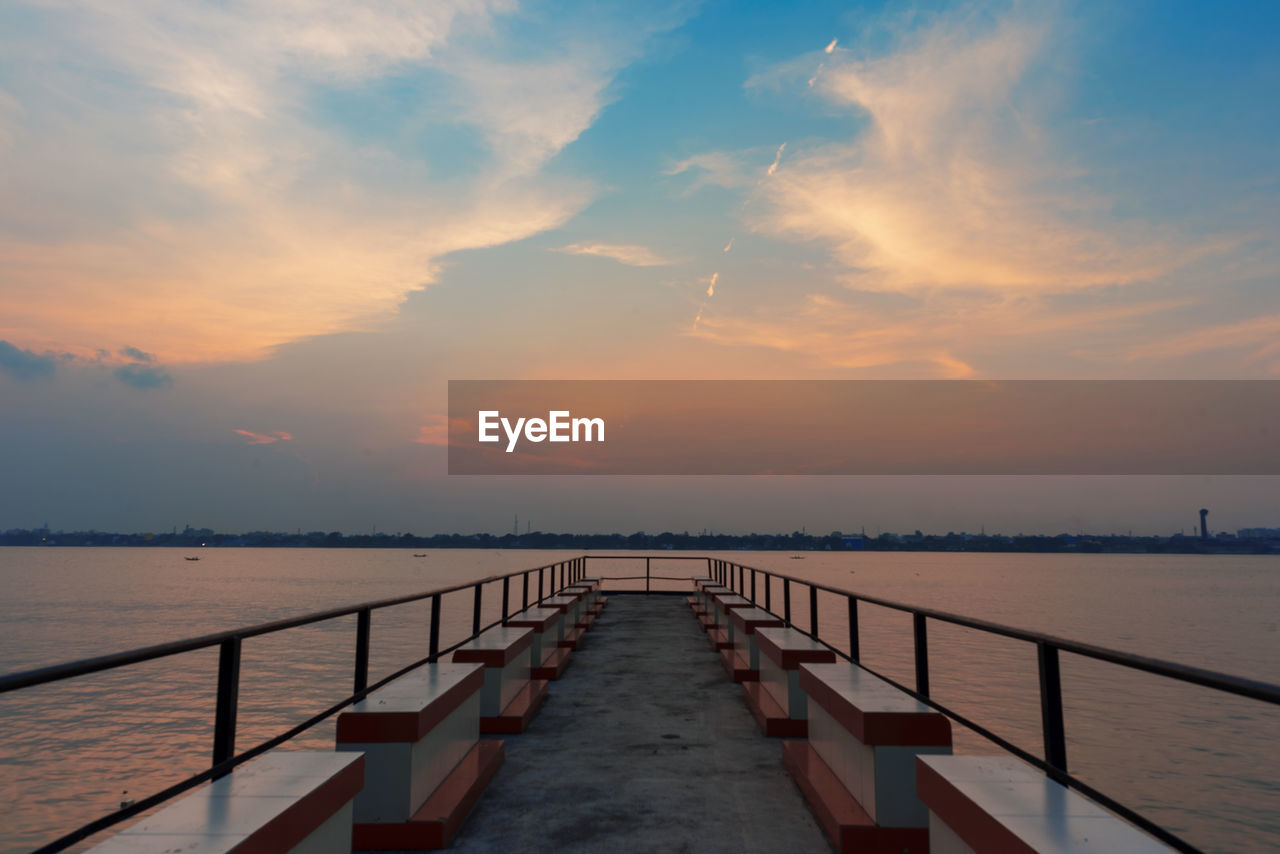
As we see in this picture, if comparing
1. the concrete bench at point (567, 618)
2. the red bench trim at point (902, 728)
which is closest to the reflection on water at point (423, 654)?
the concrete bench at point (567, 618)

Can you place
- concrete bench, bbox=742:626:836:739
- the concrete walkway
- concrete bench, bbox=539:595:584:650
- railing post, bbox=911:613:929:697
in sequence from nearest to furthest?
the concrete walkway → railing post, bbox=911:613:929:697 → concrete bench, bbox=742:626:836:739 → concrete bench, bbox=539:595:584:650

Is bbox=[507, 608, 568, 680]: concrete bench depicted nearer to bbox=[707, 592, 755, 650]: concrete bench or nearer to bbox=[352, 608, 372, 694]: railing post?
bbox=[707, 592, 755, 650]: concrete bench

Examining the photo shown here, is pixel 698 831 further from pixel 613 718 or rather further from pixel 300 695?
pixel 300 695

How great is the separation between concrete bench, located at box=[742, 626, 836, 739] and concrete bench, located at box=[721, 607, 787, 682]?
107 centimetres

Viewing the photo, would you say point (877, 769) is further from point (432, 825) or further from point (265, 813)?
point (265, 813)

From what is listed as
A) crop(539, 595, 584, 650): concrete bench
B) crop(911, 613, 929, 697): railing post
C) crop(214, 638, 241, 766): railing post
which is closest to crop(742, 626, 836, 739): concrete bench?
crop(911, 613, 929, 697): railing post

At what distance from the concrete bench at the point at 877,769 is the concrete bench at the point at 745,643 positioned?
4098 mm

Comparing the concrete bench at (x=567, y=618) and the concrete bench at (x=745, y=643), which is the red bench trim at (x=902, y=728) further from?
the concrete bench at (x=567, y=618)

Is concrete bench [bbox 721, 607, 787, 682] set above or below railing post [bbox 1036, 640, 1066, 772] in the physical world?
below

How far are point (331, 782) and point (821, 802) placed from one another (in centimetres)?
329

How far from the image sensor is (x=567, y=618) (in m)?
13.6

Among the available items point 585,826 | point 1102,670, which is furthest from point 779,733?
point 1102,670

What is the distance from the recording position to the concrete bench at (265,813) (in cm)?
251

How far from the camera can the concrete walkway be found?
191 inches
